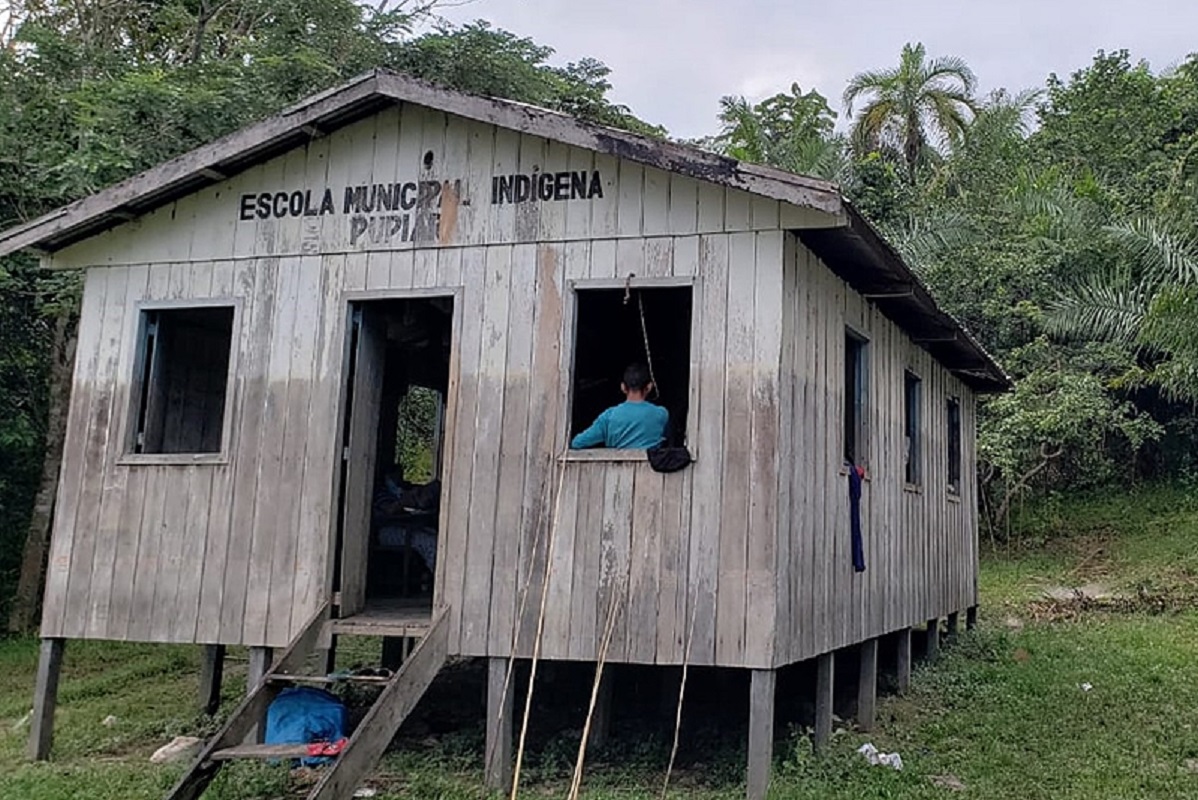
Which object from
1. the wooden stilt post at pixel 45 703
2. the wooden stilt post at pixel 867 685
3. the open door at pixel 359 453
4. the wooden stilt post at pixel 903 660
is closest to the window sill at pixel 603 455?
the open door at pixel 359 453

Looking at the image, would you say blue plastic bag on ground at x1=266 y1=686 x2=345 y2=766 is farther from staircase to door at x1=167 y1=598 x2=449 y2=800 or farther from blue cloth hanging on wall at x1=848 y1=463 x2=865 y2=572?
blue cloth hanging on wall at x1=848 y1=463 x2=865 y2=572

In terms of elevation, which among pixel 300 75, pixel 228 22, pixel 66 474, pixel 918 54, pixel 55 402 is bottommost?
pixel 66 474

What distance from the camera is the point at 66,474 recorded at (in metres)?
8.24

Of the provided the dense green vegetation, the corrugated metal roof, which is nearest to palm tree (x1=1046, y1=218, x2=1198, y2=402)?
the dense green vegetation

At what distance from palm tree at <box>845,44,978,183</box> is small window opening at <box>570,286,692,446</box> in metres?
15.9

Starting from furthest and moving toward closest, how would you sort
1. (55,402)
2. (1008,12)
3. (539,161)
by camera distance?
(1008,12), (55,402), (539,161)

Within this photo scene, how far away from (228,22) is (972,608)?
42.1 ft

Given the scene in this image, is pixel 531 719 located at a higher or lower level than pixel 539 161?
lower

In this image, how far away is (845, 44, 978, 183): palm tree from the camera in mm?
25203

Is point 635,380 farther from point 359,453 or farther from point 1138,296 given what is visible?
point 1138,296

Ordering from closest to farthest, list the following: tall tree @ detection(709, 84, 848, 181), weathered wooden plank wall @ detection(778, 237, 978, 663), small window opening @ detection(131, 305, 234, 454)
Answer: weathered wooden plank wall @ detection(778, 237, 978, 663)
small window opening @ detection(131, 305, 234, 454)
tall tree @ detection(709, 84, 848, 181)

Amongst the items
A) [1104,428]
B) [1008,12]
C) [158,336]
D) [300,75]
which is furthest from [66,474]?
[1008,12]

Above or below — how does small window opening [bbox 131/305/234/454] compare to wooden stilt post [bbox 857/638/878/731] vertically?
above

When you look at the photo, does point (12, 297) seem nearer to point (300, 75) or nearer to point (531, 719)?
point (300, 75)
